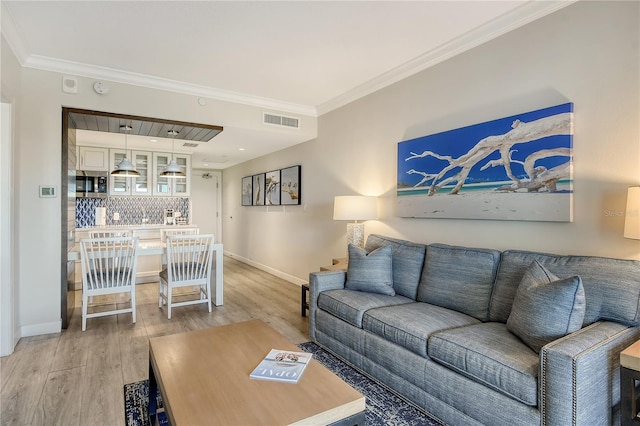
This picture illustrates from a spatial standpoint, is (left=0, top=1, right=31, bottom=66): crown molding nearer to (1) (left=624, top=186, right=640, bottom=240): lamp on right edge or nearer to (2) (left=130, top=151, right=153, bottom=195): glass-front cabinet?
(2) (left=130, top=151, right=153, bottom=195): glass-front cabinet

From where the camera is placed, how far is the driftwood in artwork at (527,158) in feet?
7.64

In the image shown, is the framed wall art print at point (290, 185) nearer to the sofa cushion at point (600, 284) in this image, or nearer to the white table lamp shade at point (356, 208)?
the white table lamp shade at point (356, 208)

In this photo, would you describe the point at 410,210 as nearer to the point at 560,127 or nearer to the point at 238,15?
the point at 560,127

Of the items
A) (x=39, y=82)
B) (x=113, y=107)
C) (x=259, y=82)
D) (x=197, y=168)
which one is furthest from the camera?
(x=197, y=168)

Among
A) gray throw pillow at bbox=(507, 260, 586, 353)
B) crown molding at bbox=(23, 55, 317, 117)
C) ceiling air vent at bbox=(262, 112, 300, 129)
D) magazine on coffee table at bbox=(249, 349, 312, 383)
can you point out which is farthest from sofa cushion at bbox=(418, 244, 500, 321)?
crown molding at bbox=(23, 55, 317, 117)

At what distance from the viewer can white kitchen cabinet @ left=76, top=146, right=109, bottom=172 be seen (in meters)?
5.88

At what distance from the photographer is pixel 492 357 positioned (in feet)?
5.67

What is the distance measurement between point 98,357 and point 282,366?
2.05m

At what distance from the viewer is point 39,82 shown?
3.32m

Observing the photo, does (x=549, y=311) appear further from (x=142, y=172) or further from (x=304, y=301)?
(x=142, y=172)

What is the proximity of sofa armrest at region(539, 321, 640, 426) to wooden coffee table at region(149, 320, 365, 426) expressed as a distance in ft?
2.63

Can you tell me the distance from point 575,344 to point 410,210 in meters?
2.00

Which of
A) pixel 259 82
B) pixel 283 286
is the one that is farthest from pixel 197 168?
pixel 259 82

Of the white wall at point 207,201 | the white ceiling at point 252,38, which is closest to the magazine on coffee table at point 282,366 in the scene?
the white ceiling at point 252,38
